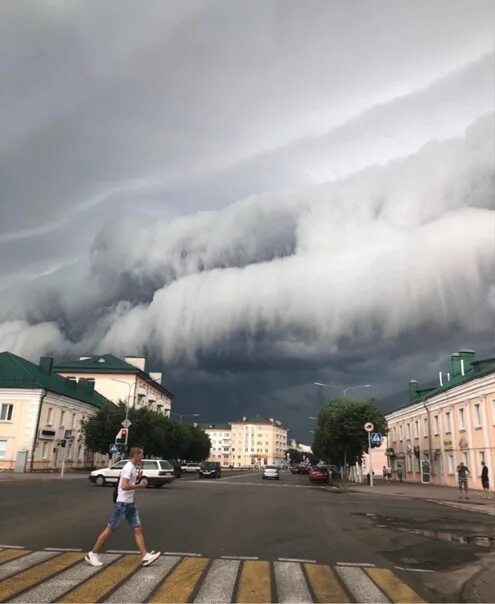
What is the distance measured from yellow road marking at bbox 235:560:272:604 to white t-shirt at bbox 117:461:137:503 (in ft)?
6.88

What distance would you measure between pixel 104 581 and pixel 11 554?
254 cm

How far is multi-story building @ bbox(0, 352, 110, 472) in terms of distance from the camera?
47938 millimetres

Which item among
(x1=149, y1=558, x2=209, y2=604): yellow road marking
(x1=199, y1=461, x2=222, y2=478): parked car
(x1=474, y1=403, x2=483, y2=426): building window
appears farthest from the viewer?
(x1=199, y1=461, x2=222, y2=478): parked car

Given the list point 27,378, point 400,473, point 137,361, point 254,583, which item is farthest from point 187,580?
point 137,361

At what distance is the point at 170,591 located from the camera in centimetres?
675

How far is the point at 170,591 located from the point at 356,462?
48.8 m

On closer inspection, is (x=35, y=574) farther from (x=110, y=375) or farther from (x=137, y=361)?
(x=137, y=361)

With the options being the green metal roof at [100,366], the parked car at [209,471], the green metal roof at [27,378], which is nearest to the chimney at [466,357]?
the parked car at [209,471]

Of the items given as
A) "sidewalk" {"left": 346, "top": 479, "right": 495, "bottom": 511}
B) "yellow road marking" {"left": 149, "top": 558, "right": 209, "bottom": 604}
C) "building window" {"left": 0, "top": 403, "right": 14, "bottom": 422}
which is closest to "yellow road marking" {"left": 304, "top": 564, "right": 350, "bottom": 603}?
"yellow road marking" {"left": 149, "top": 558, "right": 209, "bottom": 604}

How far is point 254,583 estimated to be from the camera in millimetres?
7340

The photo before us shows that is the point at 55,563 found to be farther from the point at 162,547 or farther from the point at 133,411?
the point at 133,411

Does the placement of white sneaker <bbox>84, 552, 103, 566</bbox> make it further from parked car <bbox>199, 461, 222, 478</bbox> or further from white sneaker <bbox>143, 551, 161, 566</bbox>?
parked car <bbox>199, 461, 222, 478</bbox>

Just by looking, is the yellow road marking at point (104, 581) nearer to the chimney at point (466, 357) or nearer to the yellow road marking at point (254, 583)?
the yellow road marking at point (254, 583)

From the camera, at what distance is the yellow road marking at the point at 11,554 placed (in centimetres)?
836
